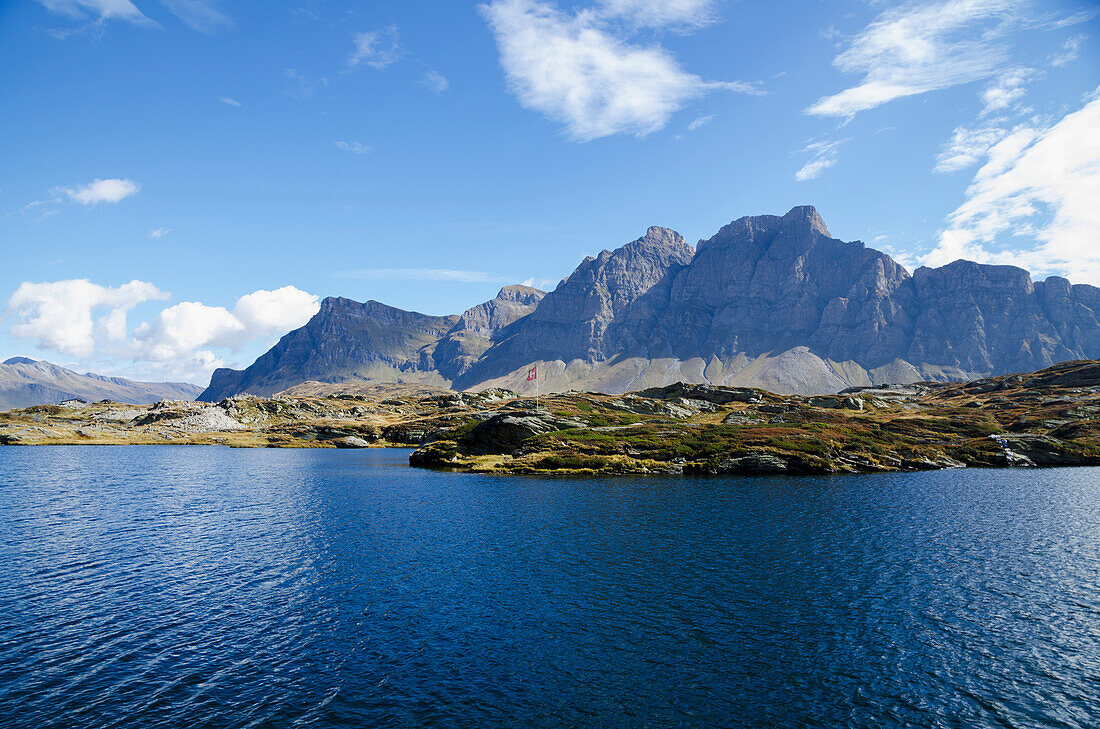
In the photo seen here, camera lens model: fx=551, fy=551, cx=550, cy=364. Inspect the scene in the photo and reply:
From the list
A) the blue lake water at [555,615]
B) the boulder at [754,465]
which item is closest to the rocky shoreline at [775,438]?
the boulder at [754,465]

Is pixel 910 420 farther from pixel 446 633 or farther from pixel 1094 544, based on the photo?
pixel 446 633

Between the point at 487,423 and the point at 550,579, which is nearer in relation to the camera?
the point at 550,579

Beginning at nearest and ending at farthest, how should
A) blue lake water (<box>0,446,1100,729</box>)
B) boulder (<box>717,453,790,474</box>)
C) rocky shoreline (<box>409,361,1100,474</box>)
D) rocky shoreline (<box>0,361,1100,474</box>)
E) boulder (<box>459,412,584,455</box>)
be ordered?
1. blue lake water (<box>0,446,1100,729</box>)
2. boulder (<box>717,453,790,474</box>)
3. rocky shoreline (<box>409,361,1100,474</box>)
4. rocky shoreline (<box>0,361,1100,474</box>)
5. boulder (<box>459,412,584,455</box>)

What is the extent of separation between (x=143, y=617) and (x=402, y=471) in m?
79.8

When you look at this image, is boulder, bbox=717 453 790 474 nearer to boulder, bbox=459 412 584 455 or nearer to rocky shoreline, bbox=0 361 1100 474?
rocky shoreline, bbox=0 361 1100 474

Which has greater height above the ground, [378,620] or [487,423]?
[487,423]

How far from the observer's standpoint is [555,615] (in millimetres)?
34281

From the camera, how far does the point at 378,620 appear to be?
110 feet

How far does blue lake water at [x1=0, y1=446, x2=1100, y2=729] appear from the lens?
24156 millimetres

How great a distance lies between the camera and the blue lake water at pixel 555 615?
79.3 ft

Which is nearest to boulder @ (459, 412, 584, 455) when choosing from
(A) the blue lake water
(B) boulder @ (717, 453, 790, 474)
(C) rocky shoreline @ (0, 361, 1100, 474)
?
(C) rocky shoreline @ (0, 361, 1100, 474)

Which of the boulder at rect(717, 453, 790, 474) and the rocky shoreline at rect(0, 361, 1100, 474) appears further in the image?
the rocky shoreline at rect(0, 361, 1100, 474)

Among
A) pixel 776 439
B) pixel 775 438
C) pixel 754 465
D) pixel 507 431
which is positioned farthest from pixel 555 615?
pixel 507 431

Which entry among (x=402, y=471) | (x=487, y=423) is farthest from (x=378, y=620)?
(x=487, y=423)
